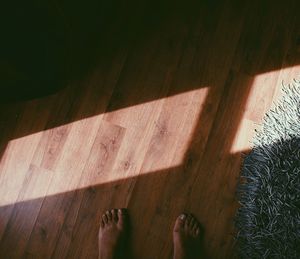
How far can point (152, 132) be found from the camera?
1.26 metres

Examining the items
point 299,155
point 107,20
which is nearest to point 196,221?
point 299,155

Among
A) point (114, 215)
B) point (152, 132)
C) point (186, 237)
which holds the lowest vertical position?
point (186, 237)

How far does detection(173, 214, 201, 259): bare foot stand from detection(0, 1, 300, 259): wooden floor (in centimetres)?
3

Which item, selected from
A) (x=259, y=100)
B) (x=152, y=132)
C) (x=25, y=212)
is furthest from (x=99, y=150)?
(x=259, y=100)

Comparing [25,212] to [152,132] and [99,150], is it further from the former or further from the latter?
[152,132]

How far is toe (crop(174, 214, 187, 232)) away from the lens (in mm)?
1187

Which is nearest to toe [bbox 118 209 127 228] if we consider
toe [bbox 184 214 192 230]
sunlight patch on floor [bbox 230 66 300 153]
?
toe [bbox 184 214 192 230]

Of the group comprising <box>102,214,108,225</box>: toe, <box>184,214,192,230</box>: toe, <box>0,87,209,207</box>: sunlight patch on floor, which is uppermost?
<box>0,87,209,207</box>: sunlight patch on floor

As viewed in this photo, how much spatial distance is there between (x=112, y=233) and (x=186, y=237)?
255 mm

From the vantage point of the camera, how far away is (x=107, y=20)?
134 centimetres

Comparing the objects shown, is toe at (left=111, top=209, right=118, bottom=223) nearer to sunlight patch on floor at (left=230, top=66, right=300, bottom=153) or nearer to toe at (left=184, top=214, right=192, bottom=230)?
toe at (left=184, top=214, right=192, bottom=230)

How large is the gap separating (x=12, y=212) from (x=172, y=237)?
22.9 inches

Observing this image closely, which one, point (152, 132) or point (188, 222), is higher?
point (152, 132)

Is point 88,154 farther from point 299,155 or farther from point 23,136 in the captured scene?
point 299,155
